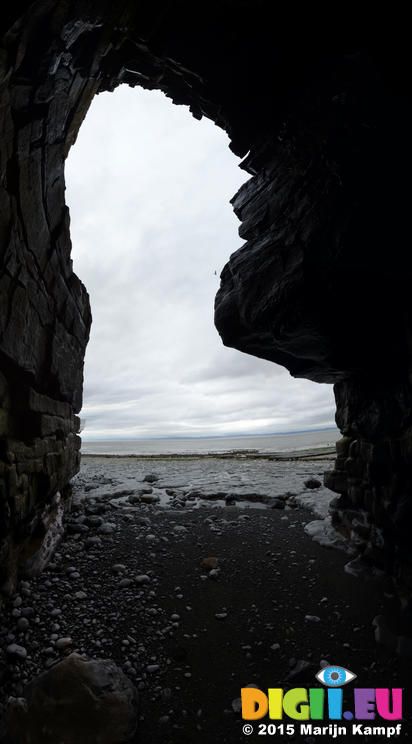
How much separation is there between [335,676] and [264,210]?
6.47m

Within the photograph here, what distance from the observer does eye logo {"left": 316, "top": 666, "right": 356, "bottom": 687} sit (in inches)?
122

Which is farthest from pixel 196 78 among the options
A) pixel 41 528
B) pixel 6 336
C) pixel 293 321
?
pixel 41 528

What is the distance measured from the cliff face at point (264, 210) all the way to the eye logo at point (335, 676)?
5.21 feet

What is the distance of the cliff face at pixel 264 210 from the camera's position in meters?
3.66

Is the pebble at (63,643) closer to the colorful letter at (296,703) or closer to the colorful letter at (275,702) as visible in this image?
the colorful letter at (275,702)

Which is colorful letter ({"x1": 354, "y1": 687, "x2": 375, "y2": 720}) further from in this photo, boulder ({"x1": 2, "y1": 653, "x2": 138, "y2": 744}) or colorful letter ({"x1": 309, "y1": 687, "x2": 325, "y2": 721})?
boulder ({"x1": 2, "y1": 653, "x2": 138, "y2": 744})

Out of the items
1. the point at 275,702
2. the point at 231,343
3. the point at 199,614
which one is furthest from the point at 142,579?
the point at 231,343

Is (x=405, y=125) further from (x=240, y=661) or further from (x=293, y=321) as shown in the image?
(x=240, y=661)

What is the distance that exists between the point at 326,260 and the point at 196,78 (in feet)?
14.1

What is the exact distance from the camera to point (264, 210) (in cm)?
554

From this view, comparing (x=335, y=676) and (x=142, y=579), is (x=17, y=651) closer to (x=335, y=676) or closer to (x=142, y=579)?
(x=142, y=579)

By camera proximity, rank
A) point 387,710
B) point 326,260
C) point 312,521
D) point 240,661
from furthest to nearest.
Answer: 1. point 312,521
2. point 326,260
3. point 240,661
4. point 387,710

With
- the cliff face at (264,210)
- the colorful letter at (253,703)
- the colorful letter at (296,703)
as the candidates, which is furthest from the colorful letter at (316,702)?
the cliff face at (264,210)

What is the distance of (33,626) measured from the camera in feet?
11.5
